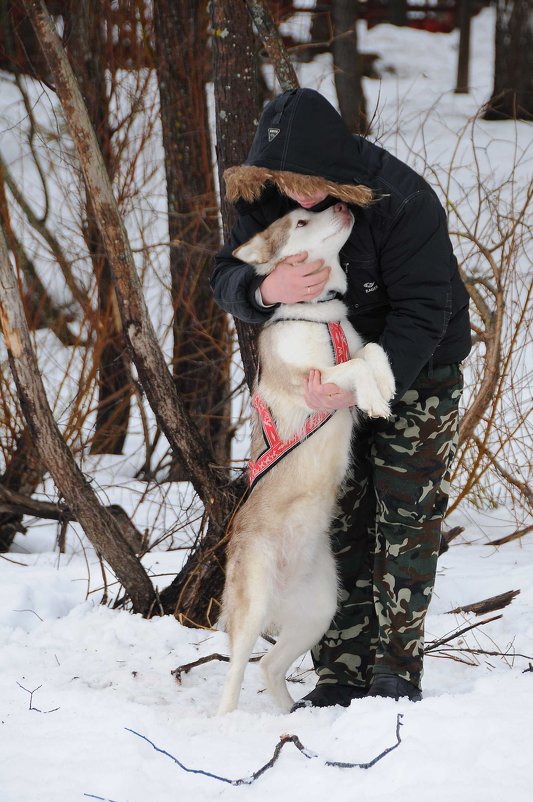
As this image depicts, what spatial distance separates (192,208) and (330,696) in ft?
14.0

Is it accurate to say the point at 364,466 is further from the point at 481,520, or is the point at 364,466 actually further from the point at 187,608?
the point at 481,520

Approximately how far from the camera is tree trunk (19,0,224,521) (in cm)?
390

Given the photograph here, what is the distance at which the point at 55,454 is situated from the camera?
4.08 metres

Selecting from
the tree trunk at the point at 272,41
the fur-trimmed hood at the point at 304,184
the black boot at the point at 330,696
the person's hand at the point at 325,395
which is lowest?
the black boot at the point at 330,696

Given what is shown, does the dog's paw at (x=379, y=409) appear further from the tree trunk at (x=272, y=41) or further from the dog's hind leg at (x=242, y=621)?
the tree trunk at (x=272, y=41)

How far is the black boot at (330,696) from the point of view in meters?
3.21

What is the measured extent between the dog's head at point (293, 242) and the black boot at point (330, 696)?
5.42 feet

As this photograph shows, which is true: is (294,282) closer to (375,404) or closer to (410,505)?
(375,404)

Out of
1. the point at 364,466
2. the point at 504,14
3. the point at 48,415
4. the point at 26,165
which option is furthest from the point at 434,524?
the point at 504,14

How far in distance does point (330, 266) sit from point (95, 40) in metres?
4.35

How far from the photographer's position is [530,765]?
2.29 meters

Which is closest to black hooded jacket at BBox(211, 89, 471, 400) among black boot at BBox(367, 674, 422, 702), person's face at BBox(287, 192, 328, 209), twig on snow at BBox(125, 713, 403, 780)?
person's face at BBox(287, 192, 328, 209)

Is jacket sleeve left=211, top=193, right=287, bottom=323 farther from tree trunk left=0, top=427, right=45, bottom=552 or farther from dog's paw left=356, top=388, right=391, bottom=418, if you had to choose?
tree trunk left=0, top=427, right=45, bottom=552

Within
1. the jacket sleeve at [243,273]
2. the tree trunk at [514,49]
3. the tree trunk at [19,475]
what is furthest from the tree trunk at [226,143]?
the tree trunk at [514,49]
